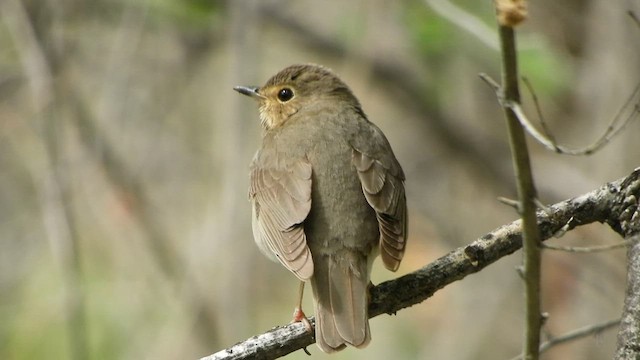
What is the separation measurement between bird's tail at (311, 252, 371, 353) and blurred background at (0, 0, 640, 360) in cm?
183

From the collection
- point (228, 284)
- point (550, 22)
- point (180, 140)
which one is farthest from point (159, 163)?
point (550, 22)

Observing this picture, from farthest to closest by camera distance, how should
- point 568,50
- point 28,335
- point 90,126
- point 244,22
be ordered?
point 568,50
point 28,335
point 90,126
point 244,22

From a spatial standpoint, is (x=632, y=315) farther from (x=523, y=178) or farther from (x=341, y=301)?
(x=341, y=301)

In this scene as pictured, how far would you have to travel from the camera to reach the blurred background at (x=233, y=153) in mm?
6887

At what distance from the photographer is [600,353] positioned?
26.8ft

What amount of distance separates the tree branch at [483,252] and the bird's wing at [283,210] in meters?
0.42

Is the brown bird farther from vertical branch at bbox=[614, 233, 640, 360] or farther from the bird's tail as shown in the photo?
vertical branch at bbox=[614, 233, 640, 360]

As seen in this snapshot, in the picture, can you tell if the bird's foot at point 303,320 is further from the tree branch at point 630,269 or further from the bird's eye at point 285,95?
the bird's eye at point 285,95

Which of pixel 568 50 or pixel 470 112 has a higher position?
pixel 568 50

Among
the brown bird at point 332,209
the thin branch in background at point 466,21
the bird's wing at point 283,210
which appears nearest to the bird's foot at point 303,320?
the brown bird at point 332,209

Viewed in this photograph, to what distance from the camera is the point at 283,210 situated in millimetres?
4453

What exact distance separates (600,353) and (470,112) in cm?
233

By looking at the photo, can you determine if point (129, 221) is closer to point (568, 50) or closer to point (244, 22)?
point (244, 22)

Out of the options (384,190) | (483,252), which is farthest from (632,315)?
(384,190)
